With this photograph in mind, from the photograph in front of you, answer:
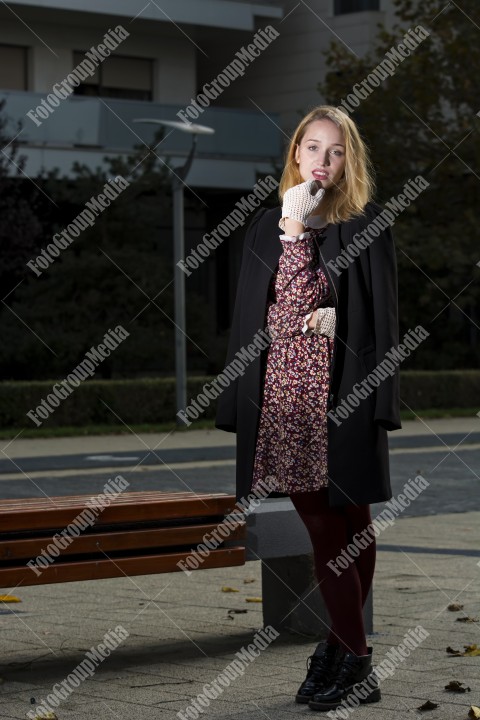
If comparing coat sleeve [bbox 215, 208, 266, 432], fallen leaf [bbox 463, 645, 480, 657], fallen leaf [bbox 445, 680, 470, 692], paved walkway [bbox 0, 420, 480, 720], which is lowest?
paved walkway [bbox 0, 420, 480, 720]

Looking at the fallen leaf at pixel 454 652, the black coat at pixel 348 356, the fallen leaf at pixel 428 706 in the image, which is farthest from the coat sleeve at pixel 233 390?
the fallen leaf at pixel 454 652

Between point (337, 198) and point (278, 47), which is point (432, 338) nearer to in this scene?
point (278, 47)

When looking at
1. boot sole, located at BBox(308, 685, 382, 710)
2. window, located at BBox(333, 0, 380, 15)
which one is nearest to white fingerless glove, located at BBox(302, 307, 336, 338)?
boot sole, located at BBox(308, 685, 382, 710)

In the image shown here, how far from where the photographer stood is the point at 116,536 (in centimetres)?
532

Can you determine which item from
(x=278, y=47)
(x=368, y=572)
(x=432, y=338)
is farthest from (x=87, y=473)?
(x=278, y=47)

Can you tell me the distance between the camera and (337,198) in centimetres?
495

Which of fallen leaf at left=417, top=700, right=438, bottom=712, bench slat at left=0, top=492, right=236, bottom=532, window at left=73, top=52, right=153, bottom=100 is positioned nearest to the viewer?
fallen leaf at left=417, top=700, right=438, bottom=712

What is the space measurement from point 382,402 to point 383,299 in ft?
1.19

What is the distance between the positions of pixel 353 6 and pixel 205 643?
35.2 meters

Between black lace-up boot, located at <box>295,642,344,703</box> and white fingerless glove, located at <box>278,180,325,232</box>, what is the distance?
149cm

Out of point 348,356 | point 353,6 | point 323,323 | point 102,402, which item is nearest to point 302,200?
point 323,323

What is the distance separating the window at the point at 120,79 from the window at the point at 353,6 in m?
6.01

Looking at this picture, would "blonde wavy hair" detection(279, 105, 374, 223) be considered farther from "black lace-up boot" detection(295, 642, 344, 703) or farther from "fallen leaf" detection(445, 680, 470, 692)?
"fallen leaf" detection(445, 680, 470, 692)

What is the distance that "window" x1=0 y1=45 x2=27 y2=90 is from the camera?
3497 cm
